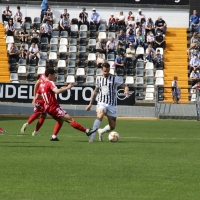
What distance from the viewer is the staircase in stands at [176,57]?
39.9 m

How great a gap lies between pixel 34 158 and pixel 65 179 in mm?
2991

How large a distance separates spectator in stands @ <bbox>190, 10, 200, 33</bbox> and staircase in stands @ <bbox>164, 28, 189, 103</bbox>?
3.12ft

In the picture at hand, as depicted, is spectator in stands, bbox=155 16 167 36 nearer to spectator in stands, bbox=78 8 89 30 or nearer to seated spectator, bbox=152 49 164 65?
seated spectator, bbox=152 49 164 65

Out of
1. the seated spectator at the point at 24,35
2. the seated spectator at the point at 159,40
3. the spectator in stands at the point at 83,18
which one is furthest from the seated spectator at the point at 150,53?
the seated spectator at the point at 24,35

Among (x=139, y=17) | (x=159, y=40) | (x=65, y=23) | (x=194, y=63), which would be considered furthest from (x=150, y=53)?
(x=65, y=23)

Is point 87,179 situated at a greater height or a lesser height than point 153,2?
lesser

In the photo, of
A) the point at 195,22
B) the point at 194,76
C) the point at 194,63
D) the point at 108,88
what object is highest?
the point at 195,22

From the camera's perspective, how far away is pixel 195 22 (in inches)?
1645

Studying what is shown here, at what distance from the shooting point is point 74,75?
3956cm

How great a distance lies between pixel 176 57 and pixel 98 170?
30.5 meters

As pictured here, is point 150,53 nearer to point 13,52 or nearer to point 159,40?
point 159,40

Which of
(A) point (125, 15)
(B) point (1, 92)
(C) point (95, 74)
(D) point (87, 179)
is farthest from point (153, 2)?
(D) point (87, 179)

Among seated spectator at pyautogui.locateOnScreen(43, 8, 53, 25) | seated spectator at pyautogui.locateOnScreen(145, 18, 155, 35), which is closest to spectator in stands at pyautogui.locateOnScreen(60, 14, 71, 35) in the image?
seated spectator at pyautogui.locateOnScreen(43, 8, 53, 25)

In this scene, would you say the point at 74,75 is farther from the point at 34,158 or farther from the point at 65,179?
the point at 65,179
